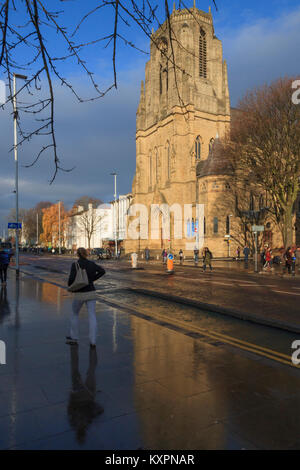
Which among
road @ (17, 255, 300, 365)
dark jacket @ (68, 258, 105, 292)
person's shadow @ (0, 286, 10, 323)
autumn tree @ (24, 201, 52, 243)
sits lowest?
road @ (17, 255, 300, 365)

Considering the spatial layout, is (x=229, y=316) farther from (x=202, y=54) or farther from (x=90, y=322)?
(x=202, y=54)

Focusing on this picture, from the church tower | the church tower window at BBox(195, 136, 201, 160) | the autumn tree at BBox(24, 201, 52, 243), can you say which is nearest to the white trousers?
the church tower

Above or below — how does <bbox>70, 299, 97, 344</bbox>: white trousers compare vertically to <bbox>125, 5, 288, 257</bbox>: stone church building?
below

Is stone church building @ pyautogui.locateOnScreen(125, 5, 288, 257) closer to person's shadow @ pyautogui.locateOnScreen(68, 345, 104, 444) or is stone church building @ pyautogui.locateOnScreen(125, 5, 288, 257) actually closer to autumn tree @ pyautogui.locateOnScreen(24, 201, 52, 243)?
person's shadow @ pyautogui.locateOnScreen(68, 345, 104, 444)

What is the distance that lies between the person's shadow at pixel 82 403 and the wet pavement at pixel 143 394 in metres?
0.01

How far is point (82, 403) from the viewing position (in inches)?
143

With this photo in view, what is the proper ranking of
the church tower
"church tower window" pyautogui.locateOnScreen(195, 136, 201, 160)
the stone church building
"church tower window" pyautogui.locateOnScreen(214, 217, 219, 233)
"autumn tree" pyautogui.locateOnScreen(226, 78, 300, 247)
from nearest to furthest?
"autumn tree" pyautogui.locateOnScreen(226, 78, 300, 247), "church tower window" pyautogui.locateOnScreen(214, 217, 219, 233), the stone church building, the church tower, "church tower window" pyautogui.locateOnScreen(195, 136, 201, 160)

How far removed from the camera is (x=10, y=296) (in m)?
11.6

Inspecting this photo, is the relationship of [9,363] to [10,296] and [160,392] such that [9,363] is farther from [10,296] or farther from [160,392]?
[10,296]

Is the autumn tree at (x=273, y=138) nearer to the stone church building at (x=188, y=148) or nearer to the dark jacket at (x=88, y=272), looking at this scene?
the stone church building at (x=188, y=148)

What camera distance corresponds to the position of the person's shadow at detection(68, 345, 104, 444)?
316cm

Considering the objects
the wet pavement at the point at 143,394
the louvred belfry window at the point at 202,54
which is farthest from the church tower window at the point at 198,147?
the wet pavement at the point at 143,394

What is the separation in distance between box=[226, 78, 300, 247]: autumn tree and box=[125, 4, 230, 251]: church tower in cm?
2058
